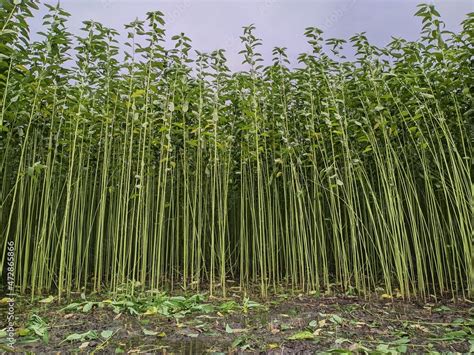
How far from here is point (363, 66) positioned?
115 inches

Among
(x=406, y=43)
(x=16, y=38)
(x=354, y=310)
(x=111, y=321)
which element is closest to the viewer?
(x=111, y=321)

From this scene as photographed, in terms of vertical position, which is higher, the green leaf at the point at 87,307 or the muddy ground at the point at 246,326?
the green leaf at the point at 87,307

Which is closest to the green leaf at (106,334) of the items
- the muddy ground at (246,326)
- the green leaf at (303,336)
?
the muddy ground at (246,326)

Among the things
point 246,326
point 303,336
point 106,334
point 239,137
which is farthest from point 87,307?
point 239,137

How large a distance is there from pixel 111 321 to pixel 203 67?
81.3 inches

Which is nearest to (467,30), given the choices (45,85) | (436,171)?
(436,171)

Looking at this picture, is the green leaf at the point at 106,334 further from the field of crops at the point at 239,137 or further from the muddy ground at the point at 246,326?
the field of crops at the point at 239,137

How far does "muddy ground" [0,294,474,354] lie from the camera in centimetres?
169

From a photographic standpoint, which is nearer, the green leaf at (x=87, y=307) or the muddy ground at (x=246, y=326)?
the muddy ground at (x=246, y=326)

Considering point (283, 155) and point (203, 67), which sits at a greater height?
point (203, 67)

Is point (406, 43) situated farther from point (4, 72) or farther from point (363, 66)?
point (4, 72)

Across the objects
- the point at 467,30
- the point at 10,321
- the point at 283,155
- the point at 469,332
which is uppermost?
the point at 467,30

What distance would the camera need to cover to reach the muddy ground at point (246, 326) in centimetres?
169

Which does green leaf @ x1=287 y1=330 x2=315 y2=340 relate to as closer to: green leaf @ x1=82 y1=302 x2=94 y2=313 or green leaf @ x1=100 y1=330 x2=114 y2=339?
green leaf @ x1=100 y1=330 x2=114 y2=339
